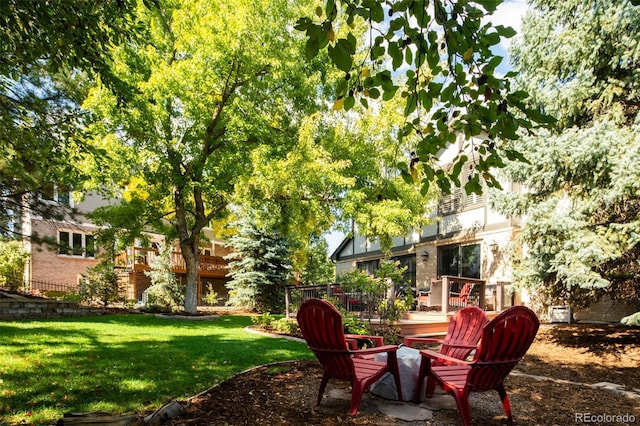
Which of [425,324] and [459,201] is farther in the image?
[459,201]

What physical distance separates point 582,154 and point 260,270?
1395 centimetres

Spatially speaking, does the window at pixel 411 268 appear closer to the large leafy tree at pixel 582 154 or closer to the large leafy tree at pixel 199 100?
the large leafy tree at pixel 199 100

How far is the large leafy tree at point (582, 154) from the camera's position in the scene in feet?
25.8

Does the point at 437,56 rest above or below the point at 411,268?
above

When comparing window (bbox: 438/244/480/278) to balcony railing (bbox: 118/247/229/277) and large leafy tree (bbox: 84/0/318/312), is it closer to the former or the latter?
large leafy tree (bbox: 84/0/318/312)

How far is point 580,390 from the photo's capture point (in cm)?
523

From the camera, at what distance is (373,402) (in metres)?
4.52

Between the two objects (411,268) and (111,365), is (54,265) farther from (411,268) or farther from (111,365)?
(411,268)

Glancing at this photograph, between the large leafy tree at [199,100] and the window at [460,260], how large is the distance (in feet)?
29.0

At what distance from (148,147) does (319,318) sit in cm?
1080

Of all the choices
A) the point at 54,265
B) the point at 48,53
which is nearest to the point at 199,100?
the point at 48,53

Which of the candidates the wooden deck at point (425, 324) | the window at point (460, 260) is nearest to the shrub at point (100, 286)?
the wooden deck at point (425, 324)

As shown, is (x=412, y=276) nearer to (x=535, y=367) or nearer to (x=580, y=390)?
(x=535, y=367)

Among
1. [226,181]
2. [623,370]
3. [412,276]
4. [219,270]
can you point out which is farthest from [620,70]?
[219,270]
